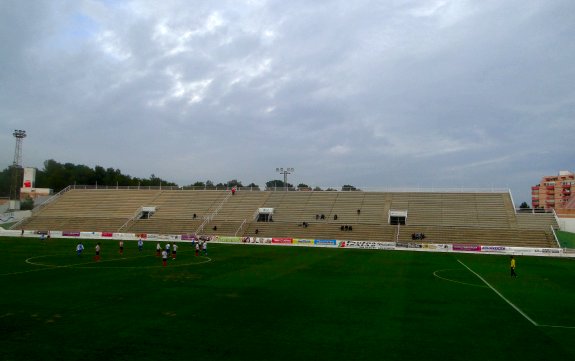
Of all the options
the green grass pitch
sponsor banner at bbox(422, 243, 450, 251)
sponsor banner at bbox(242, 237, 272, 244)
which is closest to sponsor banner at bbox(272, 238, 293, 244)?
sponsor banner at bbox(242, 237, 272, 244)

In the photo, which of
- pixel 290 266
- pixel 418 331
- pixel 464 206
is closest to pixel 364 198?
pixel 464 206

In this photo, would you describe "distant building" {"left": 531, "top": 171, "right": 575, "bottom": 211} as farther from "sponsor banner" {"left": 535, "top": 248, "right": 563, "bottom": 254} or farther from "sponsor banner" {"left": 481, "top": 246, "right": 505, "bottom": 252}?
"sponsor banner" {"left": 481, "top": 246, "right": 505, "bottom": 252}

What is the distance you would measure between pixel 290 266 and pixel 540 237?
36.7m

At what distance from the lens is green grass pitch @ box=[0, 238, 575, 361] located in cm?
1245

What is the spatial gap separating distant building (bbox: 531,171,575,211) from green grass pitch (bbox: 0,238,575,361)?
127498 millimetres

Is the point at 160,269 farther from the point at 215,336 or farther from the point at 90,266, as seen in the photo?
the point at 215,336

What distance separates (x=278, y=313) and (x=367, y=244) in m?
37.8

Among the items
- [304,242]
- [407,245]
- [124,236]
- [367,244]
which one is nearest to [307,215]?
[304,242]

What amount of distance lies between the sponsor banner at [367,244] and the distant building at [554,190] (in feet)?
342

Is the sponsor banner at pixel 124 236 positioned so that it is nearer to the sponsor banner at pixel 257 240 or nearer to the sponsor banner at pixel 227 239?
the sponsor banner at pixel 227 239

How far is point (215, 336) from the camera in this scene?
13641 mm

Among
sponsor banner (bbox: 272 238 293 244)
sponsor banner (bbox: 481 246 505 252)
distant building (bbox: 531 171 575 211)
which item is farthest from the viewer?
distant building (bbox: 531 171 575 211)

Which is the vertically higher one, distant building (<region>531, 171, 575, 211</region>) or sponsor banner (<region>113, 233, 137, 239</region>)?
distant building (<region>531, 171, 575, 211</region>)

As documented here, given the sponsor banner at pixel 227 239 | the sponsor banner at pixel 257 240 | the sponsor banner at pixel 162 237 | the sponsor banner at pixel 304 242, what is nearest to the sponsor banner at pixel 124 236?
the sponsor banner at pixel 162 237
